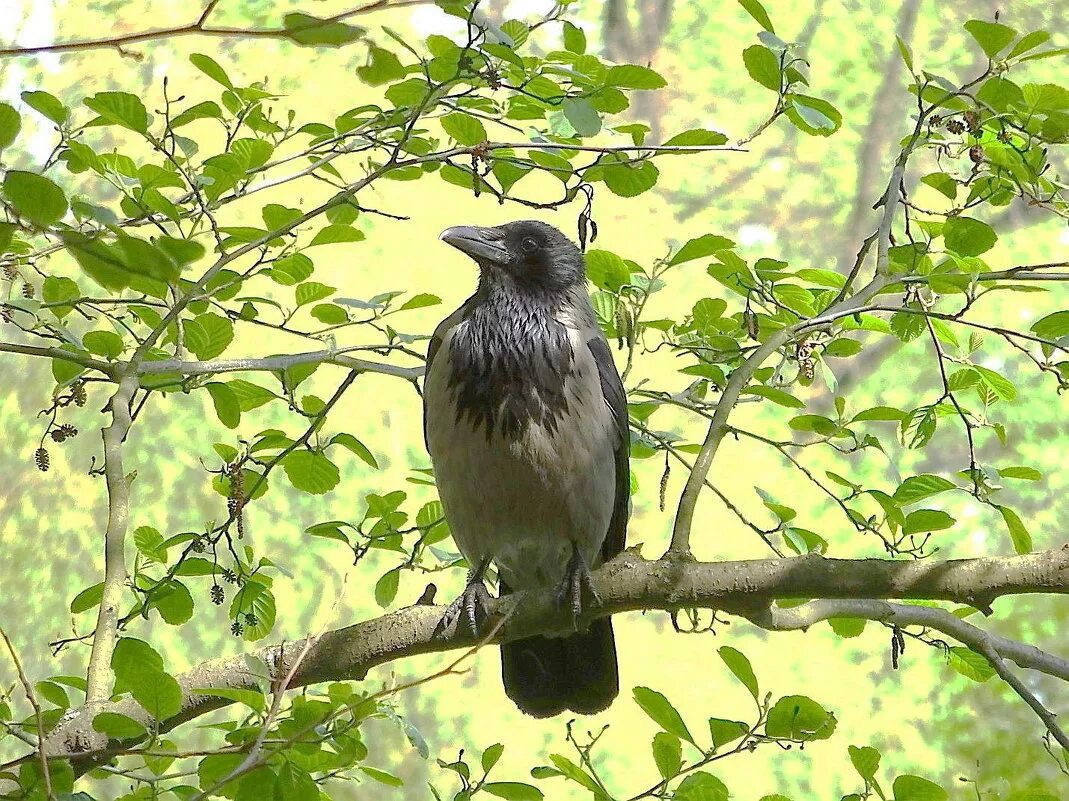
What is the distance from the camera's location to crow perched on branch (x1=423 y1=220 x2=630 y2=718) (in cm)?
222

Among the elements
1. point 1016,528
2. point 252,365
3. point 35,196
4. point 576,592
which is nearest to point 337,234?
point 252,365

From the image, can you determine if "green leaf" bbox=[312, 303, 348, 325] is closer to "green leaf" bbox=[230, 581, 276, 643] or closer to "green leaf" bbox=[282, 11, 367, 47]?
"green leaf" bbox=[230, 581, 276, 643]

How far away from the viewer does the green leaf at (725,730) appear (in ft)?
5.07

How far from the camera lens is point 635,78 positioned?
1.61 metres

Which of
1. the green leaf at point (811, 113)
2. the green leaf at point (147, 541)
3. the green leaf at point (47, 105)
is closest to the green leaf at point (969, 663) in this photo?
the green leaf at point (811, 113)

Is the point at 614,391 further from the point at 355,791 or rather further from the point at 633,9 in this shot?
the point at 633,9

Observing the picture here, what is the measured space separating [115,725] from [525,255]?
59.6 inches

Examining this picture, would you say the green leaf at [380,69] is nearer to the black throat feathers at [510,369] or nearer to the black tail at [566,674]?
the black throat feathers at [510,369]

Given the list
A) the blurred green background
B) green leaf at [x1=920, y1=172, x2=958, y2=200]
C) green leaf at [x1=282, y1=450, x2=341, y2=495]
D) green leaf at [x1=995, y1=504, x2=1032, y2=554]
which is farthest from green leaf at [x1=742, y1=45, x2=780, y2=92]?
the blurred green background

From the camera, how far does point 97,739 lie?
143cm

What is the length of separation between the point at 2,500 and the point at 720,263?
11.4 ft

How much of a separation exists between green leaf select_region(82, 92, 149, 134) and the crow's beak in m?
0.83

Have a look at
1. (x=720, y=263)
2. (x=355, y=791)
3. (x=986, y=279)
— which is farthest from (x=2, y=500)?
(x=986, y=279)

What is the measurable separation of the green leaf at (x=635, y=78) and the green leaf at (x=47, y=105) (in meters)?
0.80
